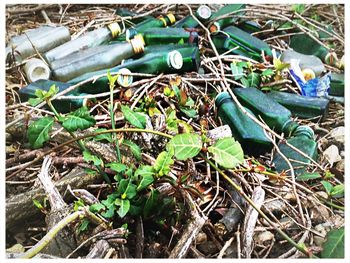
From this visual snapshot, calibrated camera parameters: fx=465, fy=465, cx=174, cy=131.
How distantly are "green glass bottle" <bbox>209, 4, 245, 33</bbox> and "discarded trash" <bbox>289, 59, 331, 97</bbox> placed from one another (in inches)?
12.4

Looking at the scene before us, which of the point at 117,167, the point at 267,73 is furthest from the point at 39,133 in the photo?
the point at 267,73

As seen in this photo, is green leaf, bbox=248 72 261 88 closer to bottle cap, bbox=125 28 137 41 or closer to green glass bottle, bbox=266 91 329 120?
→ green glass bottle, bbox=266 91 329 120

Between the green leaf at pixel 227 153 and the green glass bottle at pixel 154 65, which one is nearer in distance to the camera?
the green leaf at pixel 227 153

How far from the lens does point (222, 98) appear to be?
4.39 feet

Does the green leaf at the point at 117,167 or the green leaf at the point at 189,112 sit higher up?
the green leaf at the point at 117,167

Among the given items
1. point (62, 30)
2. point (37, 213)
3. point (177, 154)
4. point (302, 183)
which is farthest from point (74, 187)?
point (62, 30)

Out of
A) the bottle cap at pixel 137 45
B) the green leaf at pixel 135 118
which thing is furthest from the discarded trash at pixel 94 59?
the green leaf at pixel 135 118

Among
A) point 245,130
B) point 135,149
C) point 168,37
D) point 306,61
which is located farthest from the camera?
point 306,61

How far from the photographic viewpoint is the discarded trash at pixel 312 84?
153 cm

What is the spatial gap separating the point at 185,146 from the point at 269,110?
445 mm

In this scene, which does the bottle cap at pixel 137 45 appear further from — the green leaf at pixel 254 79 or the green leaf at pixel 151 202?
the green leaf at pixel 151 202

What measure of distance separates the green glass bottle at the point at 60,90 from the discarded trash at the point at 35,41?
0.16 meters

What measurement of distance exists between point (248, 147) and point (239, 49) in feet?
1.73

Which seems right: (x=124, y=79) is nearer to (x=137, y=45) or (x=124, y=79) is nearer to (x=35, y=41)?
(x=137, y=45)
